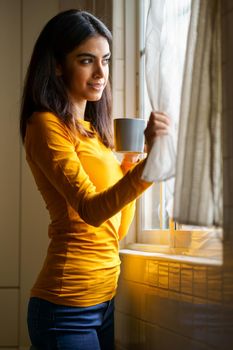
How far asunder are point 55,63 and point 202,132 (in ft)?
2.10

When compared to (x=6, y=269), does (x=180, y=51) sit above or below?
above

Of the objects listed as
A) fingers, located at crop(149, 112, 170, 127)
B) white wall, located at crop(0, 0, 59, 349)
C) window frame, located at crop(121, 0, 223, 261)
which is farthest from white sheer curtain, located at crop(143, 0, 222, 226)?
white wall, located at crop(0, 0, 59, 349)

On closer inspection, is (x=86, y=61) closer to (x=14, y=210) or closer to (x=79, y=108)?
(x=79, y=108)

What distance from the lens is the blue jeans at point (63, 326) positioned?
1493 millimetres

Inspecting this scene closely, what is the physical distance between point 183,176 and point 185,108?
0.13m

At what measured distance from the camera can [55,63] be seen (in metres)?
1.63

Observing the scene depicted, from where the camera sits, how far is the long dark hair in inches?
62.6

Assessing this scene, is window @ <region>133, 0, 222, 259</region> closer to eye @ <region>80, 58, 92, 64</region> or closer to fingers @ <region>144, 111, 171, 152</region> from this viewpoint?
fingers @ <region>144, 111, 171, 152</region>

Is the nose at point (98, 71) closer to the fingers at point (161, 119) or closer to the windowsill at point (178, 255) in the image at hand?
the fingers at point (161, 119)

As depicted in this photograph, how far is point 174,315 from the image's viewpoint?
4.91ft

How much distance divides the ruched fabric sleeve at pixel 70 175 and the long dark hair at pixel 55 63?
7 centimetres

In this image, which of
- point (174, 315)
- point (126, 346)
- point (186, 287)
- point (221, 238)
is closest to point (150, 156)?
point (221, 238)

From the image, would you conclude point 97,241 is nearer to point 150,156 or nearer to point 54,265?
point 54,265

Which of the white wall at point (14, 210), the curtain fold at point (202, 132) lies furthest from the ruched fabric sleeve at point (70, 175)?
the white wall at point (14, 210)
